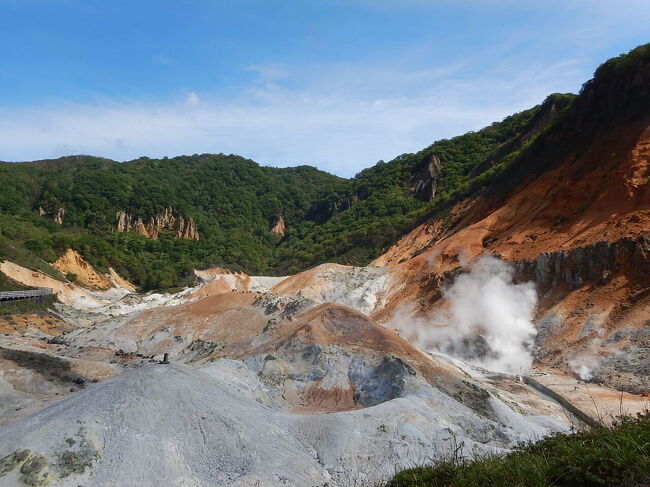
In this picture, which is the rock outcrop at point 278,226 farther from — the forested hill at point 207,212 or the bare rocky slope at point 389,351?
the bare rocky slope at point 389,351

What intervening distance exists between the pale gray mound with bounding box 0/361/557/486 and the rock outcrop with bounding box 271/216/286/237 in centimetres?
10622

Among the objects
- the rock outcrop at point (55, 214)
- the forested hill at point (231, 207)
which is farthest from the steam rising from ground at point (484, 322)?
the rock outcrop at point (55, 214)

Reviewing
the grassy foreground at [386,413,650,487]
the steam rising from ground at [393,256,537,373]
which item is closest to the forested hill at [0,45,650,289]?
the steam rising from ground at [393,256,537,373]

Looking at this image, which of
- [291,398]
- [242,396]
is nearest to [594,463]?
[242,396]

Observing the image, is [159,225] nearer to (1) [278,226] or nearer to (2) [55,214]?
(2) [55,214]

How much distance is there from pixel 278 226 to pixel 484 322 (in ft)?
317

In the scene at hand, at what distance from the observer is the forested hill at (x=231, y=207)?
59125 mm

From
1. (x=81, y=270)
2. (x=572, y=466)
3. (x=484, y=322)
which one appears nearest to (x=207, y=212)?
(x=81, y=270)

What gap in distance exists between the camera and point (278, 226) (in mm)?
122625

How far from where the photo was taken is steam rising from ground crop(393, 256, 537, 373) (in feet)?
85.5

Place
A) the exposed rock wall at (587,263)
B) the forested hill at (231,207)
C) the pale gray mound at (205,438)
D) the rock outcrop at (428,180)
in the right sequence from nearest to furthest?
→ the pale gray mound at (205,438) < the exposed rock wall at (587,263) < the forested hill at (231,207) < the rock outcrop at (428,180)

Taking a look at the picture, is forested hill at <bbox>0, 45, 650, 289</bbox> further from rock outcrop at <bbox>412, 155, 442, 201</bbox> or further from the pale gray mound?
the pale gray mound

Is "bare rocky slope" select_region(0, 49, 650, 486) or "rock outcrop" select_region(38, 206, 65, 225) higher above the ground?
"rock outcrop" select_region(38, 206, 65, 225)

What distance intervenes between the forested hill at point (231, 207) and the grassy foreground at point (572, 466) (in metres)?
36.0
